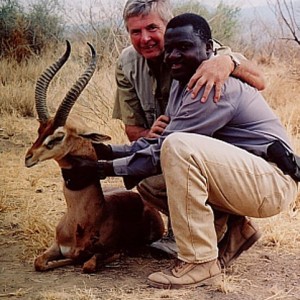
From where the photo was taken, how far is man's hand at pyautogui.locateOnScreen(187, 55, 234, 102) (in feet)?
13.5

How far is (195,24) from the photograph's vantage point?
4301mm

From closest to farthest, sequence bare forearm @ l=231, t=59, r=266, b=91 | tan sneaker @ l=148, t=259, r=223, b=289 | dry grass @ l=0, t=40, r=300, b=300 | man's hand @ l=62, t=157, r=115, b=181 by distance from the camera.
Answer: tan sneaker @ l=148, t=259, r=223, b=289
man's hand @ l=62, t=157, r=115, b=181
bare forearm @ l=231, t=59, r=266, b=91
dry grass @ l=0, t=40, r=300, b=300

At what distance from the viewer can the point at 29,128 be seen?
917cm

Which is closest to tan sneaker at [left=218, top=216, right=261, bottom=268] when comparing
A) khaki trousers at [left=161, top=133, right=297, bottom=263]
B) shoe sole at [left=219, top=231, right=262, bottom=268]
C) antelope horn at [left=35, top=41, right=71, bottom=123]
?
shoe sole at [left=219, top=231, right=262, bottom=268]

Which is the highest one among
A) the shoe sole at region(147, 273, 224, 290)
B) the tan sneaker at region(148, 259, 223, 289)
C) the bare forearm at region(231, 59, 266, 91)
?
the bare forearm at region(231, 59, 266, 91)

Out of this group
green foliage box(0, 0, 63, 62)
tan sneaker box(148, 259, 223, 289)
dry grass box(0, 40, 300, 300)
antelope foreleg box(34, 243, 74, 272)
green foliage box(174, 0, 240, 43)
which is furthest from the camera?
green foliage box(174, 0, 240, 43)

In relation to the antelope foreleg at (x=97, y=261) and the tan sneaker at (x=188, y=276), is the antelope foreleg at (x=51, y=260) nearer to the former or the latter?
the antelope foreleg at (x=97, y=261)

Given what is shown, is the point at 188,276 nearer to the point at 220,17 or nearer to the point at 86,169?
the point at 86,169

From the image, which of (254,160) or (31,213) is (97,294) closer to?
(254,160)

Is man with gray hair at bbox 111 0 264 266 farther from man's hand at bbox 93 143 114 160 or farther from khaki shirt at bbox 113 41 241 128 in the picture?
man's hand at bbox 93 143 114 160

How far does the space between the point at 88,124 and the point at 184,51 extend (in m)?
4.42

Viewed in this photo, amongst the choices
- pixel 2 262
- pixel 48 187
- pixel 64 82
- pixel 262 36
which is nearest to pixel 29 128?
pixel 64 82

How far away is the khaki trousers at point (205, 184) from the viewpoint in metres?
4.05

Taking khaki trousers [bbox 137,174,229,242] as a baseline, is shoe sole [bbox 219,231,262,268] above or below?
below
